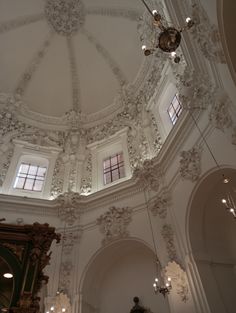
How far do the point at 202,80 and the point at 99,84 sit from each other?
9.12m

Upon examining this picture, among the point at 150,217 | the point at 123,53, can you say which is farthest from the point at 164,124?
the point at 123,53

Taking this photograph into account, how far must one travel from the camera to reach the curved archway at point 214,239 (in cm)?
827

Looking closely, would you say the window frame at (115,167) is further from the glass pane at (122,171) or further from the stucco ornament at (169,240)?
the stucco ornament at (169,240)

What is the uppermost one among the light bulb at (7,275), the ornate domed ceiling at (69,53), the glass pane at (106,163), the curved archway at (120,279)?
the ornate domed ceiling at (69,53)

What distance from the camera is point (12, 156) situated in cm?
1451

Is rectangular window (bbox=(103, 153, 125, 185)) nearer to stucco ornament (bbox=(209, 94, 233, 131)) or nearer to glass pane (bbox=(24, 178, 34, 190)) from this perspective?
glass pane (bbox=(24, 178, 34, 190))

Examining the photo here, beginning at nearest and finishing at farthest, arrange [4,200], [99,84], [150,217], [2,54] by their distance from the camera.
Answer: [150,217] → [4,200] → [2,54] → [99,84]

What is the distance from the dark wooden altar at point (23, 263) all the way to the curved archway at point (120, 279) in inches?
205

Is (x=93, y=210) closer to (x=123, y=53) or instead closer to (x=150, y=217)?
(x=150, y=217)

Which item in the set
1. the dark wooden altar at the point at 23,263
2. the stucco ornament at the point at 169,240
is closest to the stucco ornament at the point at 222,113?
the stucco ornament at the point at 169,240

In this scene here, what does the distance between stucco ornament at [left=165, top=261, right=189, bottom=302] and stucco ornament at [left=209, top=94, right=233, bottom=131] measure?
14.8 feet

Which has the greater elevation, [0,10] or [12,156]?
[0,10]

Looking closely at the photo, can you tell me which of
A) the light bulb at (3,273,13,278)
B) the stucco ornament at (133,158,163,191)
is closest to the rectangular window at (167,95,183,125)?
the stucco ornament at (133,158,163,191)

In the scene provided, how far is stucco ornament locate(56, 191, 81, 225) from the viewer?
39.6 ft
